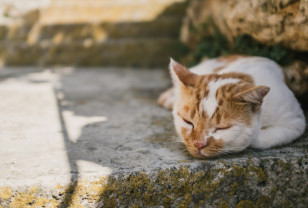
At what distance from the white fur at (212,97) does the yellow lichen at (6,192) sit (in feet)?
4.29

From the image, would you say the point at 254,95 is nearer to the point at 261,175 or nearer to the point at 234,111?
the point at 234,111

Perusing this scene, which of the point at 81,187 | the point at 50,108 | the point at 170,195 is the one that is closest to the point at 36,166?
the point at 81,187

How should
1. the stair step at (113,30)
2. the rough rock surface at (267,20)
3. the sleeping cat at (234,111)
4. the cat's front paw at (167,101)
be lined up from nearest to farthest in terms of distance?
the sleeping cat at (234,111) → the rough rock surface at (267,20) → the cat's front paw at (167,101) → the stair step at (113,30)

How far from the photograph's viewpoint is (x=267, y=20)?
9.63 ft

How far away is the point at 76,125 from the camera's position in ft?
9.29

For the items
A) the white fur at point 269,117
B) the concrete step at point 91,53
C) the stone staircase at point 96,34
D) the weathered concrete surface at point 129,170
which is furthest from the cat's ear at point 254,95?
the concrete step at point 91,53

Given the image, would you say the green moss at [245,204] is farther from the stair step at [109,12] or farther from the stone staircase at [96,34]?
the stair step at [109,12]

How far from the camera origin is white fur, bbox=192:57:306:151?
2094mm

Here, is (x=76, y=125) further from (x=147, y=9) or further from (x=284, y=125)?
(x=147, y=9)

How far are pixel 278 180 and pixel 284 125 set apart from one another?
0.56 metres

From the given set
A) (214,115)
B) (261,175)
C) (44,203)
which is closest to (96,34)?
(214,115)

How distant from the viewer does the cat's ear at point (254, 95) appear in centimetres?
195

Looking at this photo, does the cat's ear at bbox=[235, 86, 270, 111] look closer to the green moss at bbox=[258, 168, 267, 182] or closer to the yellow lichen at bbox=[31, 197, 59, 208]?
the green moss at bbox=[258, 168, 267, 182]

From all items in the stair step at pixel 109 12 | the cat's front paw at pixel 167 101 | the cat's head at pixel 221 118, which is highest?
the cat's head at pixel 221 118
